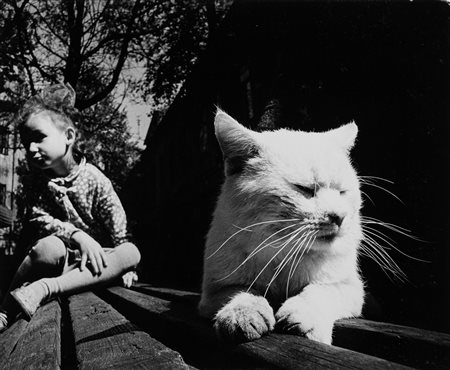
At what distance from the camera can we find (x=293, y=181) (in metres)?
1.51

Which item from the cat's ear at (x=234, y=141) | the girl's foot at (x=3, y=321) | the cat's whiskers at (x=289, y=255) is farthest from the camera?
the girl's foot at (x=3, y=321)

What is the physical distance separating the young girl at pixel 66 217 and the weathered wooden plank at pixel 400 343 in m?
1.86

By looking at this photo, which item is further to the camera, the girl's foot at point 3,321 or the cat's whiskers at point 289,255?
the girl's foot at point 3,321

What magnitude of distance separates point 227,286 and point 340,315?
427mm

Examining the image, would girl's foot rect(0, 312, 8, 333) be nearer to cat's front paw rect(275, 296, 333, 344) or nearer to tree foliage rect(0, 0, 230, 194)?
cat's front paw rect(275, 296, 333, 344)

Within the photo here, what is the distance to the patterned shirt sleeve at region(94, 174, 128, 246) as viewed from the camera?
126 inches

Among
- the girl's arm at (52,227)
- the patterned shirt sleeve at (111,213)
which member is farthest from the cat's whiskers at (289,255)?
the patterned shirt sleeve at (111,213)

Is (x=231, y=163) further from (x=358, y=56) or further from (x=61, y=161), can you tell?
(x=61, y=161)

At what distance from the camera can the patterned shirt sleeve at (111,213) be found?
3209mm

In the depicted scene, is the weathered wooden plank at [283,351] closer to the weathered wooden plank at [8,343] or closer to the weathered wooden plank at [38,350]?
the weathered wooden plank at [38,350]

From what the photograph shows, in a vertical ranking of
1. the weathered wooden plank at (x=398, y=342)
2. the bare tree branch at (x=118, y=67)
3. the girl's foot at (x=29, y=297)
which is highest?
the bare tree branch at (x=118, y=67)

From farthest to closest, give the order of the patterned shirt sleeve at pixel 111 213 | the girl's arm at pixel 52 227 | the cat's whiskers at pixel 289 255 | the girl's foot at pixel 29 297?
the patterned shirt sleeve at pixel 111 213
the girl's arm at pixel 52 227
the girl's foot at pixel 29 297
the cat's whiskers at pixel 289 255

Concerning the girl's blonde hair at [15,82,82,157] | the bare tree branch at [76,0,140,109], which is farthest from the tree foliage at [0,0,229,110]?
the girl's blonde hair at [15,82,82,157]

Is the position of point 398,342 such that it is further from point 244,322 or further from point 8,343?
point 8,343
